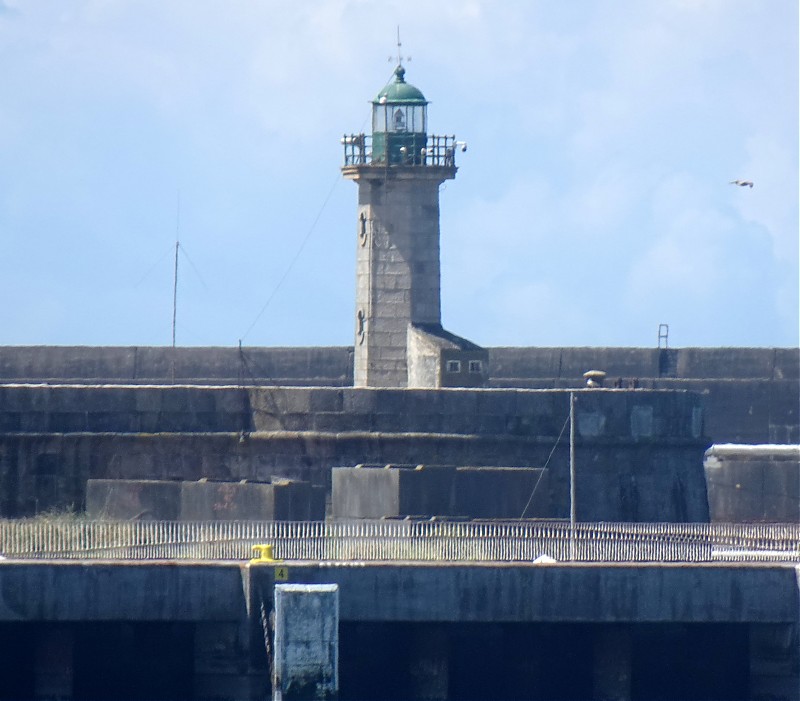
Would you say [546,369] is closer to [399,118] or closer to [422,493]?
[399,118]

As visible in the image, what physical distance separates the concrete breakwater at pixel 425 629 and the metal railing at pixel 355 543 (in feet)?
1.98

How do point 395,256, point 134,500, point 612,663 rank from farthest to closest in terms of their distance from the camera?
1. point 395,256
2. point 134,500
3. point 612,663

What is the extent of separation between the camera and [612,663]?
25422mm

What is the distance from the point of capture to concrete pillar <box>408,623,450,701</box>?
24984mm

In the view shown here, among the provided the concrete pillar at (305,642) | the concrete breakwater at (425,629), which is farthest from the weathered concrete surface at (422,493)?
the concrete pillar at (305,642)

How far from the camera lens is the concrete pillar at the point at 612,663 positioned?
25.3m

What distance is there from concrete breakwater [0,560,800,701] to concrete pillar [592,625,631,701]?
0.02 metres

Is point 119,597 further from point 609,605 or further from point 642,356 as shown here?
point 642,356

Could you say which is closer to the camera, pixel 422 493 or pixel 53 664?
pixel 53 664

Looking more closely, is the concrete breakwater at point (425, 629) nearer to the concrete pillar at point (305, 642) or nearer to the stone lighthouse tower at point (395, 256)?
the concrete pillar at point (305, 642)

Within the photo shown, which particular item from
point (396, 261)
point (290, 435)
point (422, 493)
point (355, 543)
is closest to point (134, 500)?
point (290, 435)

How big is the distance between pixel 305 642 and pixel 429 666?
2.16 metres

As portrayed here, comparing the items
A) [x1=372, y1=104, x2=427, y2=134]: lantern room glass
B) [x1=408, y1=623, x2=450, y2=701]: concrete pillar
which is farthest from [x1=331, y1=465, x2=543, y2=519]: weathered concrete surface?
[x1=372, y1=104, x2=427, y2=134]: lantern room glass

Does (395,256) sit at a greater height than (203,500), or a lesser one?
greater
